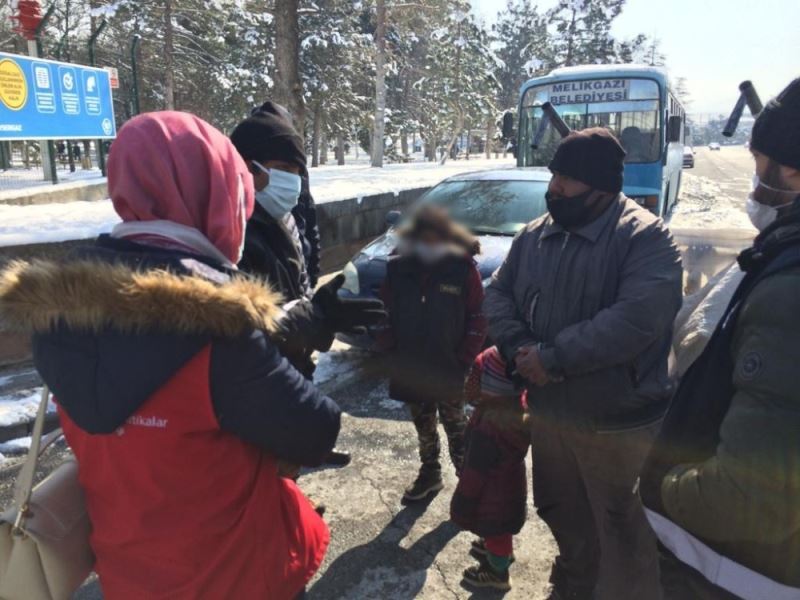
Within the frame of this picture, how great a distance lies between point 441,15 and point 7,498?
23.7m

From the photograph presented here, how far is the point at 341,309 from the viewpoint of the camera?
70.9 inches

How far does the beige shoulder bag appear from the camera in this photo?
52.3 inches

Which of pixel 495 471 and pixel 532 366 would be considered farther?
pixel 495 471

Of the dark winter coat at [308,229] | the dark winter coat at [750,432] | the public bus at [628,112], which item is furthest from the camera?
the public bus at [628,112]

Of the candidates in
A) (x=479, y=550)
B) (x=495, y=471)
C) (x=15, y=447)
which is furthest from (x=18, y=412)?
(x=495, y=471)

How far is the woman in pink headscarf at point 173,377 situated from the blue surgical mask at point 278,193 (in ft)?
3.28

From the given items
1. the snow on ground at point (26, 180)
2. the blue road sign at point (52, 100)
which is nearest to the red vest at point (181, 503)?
the blue road sign at point (52, 100)

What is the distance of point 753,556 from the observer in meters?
1.29

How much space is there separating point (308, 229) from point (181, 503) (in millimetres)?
2143

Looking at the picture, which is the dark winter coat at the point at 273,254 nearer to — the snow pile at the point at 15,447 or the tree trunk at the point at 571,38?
the snow pile at the point at 15,447

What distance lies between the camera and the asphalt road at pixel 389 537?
2.73 metres

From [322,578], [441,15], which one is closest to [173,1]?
[441,15]

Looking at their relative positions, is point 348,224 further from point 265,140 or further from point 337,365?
point 265,140

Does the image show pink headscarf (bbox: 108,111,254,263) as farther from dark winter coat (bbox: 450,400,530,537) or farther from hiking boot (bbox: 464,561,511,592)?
hiking boot (bbox: 464,561,511,592)
